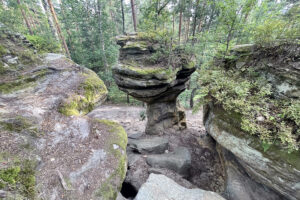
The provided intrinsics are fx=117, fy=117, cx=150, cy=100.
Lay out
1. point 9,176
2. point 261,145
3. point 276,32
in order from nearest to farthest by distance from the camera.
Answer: point 9,176 < point 261,145 < point 276,32

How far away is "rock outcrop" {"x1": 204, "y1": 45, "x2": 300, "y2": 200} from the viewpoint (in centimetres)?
257

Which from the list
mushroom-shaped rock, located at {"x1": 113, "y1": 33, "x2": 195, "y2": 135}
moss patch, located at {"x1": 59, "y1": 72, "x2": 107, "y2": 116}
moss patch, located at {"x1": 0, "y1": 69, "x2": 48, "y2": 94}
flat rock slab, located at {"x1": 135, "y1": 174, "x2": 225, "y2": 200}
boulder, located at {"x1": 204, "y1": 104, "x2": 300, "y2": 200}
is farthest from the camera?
mushroom-shaped rock, located at {"x1": 113, "y1": 33, "x2": 195, "y2": 135}

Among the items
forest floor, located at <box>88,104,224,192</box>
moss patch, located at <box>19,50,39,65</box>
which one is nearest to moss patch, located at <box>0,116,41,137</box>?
forest floor, located at <box>88,104,224,192</box>

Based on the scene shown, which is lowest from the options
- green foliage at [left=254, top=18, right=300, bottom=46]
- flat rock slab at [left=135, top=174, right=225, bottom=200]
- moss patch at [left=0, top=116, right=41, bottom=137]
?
flat rock slab at [left=135, top=174, right=225, bottom=200]

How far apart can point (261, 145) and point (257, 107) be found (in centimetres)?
92

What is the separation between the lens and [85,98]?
5.18 metres

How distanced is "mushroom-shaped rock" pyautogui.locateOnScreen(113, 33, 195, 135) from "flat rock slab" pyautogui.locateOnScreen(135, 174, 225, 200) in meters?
4.24

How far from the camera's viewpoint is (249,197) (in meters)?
3.71

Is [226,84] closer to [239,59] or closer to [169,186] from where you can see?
[239,59]

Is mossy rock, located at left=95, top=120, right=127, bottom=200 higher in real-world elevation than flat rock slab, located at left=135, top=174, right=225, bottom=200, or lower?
higher

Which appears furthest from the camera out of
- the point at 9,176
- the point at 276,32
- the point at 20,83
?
the point at 20,83

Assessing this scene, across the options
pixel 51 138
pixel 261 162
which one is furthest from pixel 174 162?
pixel 51 138

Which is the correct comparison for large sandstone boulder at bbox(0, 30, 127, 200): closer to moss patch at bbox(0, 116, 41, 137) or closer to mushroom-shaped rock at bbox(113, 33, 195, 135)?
moss patch at bbox(0, 116, 41, 137)

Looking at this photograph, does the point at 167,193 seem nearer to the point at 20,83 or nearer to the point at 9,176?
the point at 9,176
